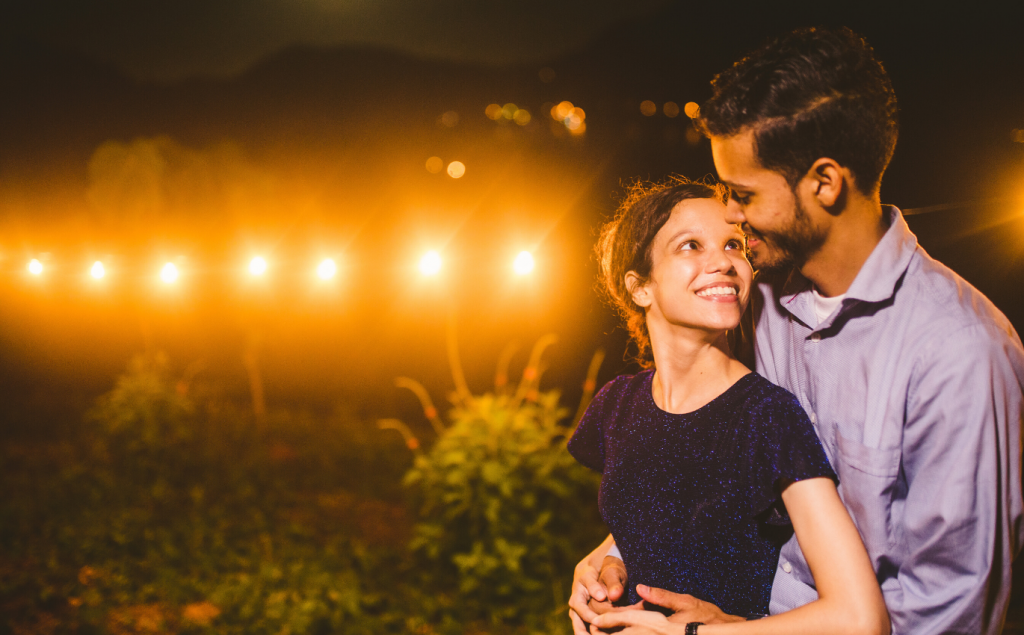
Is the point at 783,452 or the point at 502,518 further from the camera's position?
the point at 502,518

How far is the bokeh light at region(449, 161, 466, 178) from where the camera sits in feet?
36.9

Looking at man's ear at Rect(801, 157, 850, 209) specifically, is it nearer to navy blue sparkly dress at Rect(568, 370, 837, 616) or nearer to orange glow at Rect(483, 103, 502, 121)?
navy blue sparkly dress at Rect(568, 370, 837, 616)

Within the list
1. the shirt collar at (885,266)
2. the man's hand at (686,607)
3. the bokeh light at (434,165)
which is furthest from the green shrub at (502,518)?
the bokeh light at (434,165)

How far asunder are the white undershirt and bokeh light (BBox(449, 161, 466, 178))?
1003 cm

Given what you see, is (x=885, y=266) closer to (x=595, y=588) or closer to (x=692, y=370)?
(x=692, y=370)

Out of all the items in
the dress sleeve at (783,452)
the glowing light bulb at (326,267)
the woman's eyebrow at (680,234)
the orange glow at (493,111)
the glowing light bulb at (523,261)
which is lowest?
the dress sleeve at (783,452)

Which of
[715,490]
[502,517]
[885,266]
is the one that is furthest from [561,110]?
[715,490]

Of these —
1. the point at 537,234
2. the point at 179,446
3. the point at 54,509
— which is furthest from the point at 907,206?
the point at 54,509

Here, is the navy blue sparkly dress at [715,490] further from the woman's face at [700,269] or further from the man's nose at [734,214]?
the man's nose at [734,214]

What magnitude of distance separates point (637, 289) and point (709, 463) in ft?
2.39

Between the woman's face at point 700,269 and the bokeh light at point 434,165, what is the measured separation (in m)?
10.6

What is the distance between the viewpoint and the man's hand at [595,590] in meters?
1.85

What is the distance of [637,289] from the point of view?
2066mm

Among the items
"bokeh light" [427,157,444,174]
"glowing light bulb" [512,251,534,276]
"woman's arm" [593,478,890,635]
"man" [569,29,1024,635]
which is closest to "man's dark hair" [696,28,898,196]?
"man" [569,29,1024,635]
